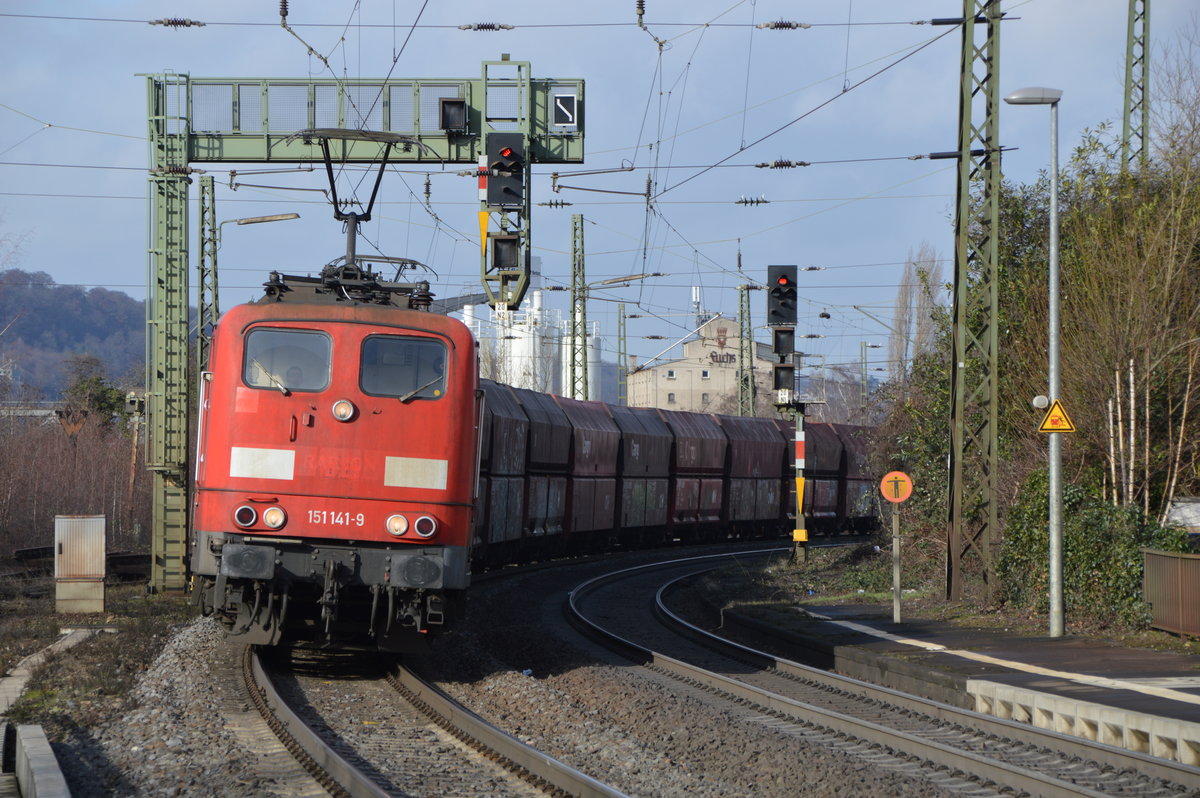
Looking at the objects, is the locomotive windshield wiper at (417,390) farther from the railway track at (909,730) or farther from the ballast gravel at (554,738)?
the railway track at (909,730)

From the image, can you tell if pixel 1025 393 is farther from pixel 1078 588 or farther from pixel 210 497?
pixel 210 497

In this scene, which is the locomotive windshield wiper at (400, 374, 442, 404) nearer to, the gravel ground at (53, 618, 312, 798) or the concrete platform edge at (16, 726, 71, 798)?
the gravel ground at (53, 618, 312, 798)

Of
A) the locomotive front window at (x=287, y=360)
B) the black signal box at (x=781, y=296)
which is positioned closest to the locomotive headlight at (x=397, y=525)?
the locomotive front window at (x=287, y=360)

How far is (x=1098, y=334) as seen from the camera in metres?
17.6

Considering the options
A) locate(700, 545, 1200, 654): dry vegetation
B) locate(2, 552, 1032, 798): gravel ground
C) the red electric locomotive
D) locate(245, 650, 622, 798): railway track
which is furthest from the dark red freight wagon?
the red electric locomotive

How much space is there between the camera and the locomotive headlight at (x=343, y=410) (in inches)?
443

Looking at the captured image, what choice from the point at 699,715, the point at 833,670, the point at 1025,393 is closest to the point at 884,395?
the point at 1025,393

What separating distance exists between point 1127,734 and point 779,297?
51.3 ft

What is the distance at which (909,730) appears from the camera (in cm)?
1038

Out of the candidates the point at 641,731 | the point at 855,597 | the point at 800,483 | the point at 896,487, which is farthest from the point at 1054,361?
the point at 800,483

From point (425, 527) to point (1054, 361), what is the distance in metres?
8.36

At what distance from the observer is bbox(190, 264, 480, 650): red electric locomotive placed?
35.7ft

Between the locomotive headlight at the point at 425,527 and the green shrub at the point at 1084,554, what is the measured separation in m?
8.78

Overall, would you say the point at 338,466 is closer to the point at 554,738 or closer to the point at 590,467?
the point at 554,738
